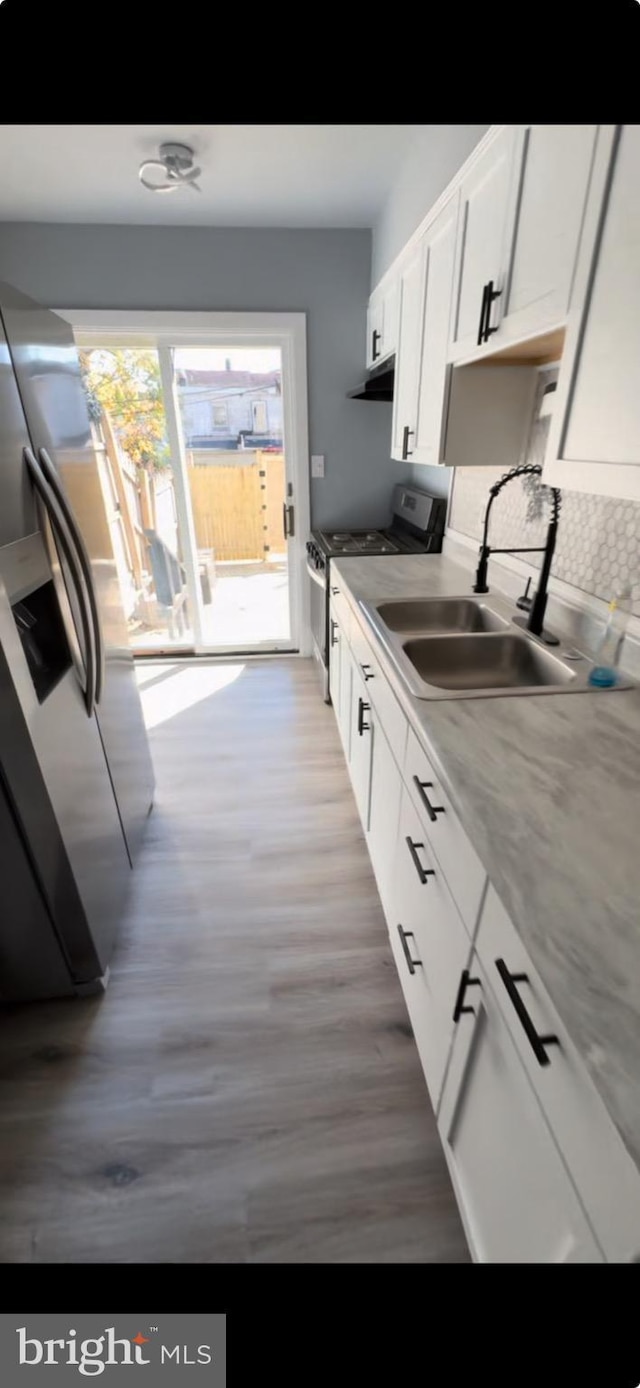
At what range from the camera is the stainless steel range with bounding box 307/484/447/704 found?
2.66 m

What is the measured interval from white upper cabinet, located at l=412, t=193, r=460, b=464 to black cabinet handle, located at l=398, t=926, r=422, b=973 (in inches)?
58.5

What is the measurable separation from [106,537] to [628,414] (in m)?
1.59

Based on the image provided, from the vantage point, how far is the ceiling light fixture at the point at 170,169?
2096 mm

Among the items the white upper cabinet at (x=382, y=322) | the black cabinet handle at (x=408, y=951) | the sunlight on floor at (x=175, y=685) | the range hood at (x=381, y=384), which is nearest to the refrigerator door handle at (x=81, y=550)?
the black cabinet handle at (x=408, y=951)

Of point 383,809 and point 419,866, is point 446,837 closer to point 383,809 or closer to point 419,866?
point 419,866

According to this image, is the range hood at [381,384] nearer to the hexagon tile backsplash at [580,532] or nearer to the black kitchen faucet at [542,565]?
the hexagon tile backsplash at [580,532]

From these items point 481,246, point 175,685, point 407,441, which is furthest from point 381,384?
point 175,685

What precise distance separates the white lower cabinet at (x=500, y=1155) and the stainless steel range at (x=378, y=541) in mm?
2125

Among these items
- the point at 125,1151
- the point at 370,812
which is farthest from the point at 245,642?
the point at 125,1151

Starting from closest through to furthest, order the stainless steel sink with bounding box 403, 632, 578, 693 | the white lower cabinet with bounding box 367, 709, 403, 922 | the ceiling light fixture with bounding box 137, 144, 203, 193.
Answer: the white lower cabinet with bounding box 367, 709, 403, 922 → the stainless steel sink with bounding box 403, 632, 578, 693 → the ceiling light fixture with bounding box 137, 144, 203, 193

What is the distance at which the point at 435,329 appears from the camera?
1754mm

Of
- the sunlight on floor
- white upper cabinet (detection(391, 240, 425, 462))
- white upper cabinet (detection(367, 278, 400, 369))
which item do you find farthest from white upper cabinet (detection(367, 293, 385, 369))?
the sunlight on floor

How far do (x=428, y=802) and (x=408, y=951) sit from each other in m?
0.50

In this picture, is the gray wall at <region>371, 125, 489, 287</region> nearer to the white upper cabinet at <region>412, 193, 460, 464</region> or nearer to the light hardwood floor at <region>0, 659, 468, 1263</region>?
the white upper cabinet at <region>412, 193, 460, 464</region>
